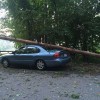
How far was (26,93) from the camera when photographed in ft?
30.9

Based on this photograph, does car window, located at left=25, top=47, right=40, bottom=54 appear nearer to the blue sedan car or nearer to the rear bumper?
the blue sedan car

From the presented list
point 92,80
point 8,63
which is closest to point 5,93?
point 92,80

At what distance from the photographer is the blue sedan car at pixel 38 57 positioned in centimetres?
1457

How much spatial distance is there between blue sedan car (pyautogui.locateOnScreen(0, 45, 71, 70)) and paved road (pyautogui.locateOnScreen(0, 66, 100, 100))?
2.00 feet

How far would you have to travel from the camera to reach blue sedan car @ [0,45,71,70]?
14570mm

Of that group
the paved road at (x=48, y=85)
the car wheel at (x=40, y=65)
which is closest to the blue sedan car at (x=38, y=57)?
the car wheel at (x=40, y=65)

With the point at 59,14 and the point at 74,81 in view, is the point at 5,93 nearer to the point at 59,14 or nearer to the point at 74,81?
the point at 74,81

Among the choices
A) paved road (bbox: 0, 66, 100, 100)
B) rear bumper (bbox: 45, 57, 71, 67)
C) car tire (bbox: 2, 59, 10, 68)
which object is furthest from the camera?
car tire (bbox: 2, 59, 10, 68)

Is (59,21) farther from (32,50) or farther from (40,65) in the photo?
(40,65)

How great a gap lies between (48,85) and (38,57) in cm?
437

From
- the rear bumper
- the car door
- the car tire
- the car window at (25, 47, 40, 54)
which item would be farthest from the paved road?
the car tire

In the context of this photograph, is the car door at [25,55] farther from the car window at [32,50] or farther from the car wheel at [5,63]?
the car wheel at [5,63]

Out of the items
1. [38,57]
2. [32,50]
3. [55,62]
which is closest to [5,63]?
[32,50]

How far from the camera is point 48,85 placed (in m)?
10.8
